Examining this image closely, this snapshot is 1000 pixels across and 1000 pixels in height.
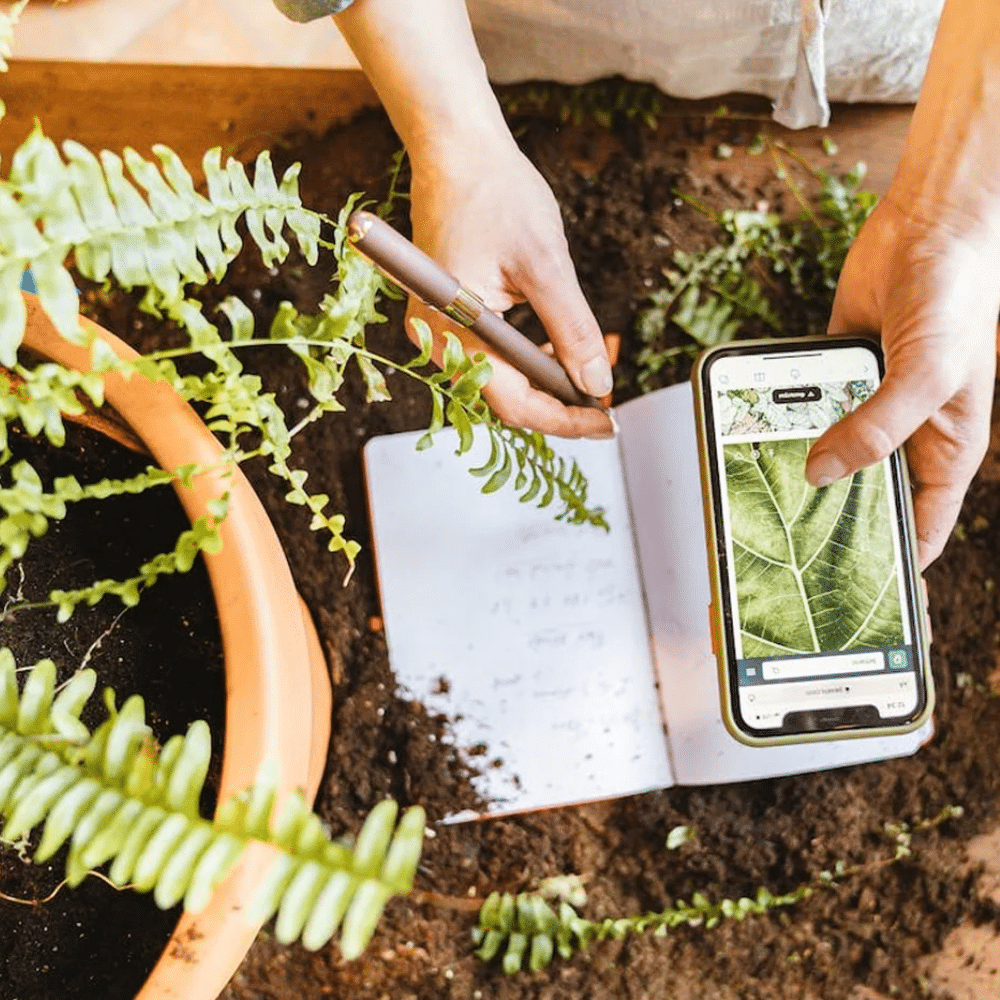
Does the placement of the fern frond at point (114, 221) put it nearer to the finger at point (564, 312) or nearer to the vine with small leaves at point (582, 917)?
the finger at point (564, 312)

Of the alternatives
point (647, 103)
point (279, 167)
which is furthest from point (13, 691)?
point (647, 103)

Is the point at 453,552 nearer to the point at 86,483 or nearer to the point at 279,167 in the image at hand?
the point at 86,483

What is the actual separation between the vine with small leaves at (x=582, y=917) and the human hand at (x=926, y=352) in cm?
39

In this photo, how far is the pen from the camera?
694 mm

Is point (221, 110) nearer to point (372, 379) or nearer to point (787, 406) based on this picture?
point (372, 379)

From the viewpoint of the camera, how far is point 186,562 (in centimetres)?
65

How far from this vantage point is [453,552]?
113 centimetres

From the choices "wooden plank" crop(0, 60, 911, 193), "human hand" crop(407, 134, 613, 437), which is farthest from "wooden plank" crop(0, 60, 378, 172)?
"human hand" crop(407, 134, 613, 437)

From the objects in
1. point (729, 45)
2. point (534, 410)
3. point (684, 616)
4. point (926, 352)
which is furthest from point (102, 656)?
point (729, 45)

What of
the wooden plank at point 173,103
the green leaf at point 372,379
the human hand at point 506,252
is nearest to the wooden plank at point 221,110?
the wooden plank at point 173,103

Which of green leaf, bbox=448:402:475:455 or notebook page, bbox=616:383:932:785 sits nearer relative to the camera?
green leaf, bbox=448:402:475:455

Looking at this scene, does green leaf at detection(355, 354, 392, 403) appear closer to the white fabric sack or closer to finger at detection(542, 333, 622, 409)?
finger at detection(542, 333, 622, 409)

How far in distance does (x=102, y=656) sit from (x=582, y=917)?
0.61 meters

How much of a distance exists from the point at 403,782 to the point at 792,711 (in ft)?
1.46
